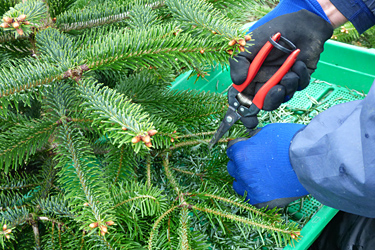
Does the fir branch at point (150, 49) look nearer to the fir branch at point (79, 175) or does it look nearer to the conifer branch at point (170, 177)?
the fir branch at point (79, 175)

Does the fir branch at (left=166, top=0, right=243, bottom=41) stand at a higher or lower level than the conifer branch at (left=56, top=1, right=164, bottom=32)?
higher

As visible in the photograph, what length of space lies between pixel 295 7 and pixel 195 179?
0.78 metres

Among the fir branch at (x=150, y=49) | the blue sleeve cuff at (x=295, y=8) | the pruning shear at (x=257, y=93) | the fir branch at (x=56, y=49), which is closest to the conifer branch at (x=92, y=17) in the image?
the fir branch at (x=56, y=49)

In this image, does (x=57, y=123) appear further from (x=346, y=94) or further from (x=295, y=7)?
(x=346, y=94)

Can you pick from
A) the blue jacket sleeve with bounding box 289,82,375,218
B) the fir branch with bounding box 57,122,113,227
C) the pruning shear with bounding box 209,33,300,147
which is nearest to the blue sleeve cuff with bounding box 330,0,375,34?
the pruning shear with bounding box 209,33,300,147

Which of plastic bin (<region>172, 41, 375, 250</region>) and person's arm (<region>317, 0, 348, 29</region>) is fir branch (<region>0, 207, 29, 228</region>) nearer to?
plastic bin (<region>172, 41, 375, 250</region>)

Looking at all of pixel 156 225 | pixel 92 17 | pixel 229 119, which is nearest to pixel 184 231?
pixel 156 225

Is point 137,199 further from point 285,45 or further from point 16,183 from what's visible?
point 285,45

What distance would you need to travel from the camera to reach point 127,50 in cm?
72

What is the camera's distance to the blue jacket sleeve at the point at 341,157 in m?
0.74

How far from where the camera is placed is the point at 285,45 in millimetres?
1057

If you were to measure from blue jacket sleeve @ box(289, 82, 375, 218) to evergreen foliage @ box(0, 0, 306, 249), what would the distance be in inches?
6.5

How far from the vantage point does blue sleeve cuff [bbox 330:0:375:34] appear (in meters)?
1.18

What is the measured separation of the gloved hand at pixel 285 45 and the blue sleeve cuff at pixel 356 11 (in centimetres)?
9
